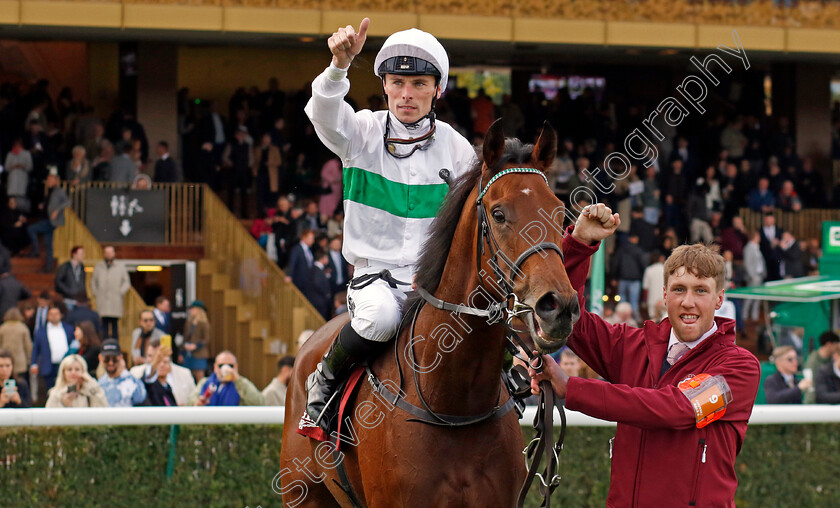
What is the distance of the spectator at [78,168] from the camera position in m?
13.4

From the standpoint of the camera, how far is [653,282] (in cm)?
1278

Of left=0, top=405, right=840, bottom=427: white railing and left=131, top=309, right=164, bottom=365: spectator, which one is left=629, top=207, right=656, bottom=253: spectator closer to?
left=131, top=309, right=164, bottom=365: spectator

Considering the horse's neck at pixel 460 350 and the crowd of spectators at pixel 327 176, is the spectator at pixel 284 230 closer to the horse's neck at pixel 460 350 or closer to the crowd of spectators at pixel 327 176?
the crowd of spectators at pixel 327 176

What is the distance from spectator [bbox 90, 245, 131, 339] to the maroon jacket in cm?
885

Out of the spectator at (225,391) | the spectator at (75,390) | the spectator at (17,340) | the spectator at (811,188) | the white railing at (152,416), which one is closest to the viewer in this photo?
the white railing at (152,416)

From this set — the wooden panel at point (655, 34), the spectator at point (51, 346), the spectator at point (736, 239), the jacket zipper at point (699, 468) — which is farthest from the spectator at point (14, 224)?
the jacket zipper at point (699, 468)

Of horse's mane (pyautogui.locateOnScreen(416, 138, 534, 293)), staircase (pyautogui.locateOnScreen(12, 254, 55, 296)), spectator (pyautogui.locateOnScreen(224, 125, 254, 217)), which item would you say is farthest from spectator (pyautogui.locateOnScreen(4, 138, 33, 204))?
horse's mane (pyautogui.locateOnScreen(416, 138, 534, 293))

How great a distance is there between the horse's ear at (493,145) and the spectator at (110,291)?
8859 millimetres

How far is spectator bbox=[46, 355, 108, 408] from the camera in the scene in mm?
6719

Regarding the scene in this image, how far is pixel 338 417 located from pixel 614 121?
1439 centimetres

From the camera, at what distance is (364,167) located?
3.65m

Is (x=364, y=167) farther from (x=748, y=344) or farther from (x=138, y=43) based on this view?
(x=138, y=43)

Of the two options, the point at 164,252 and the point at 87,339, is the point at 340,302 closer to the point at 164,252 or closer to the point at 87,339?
the point at 87,339

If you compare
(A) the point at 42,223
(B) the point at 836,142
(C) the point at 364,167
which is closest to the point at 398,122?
(C) the point at 364,167
